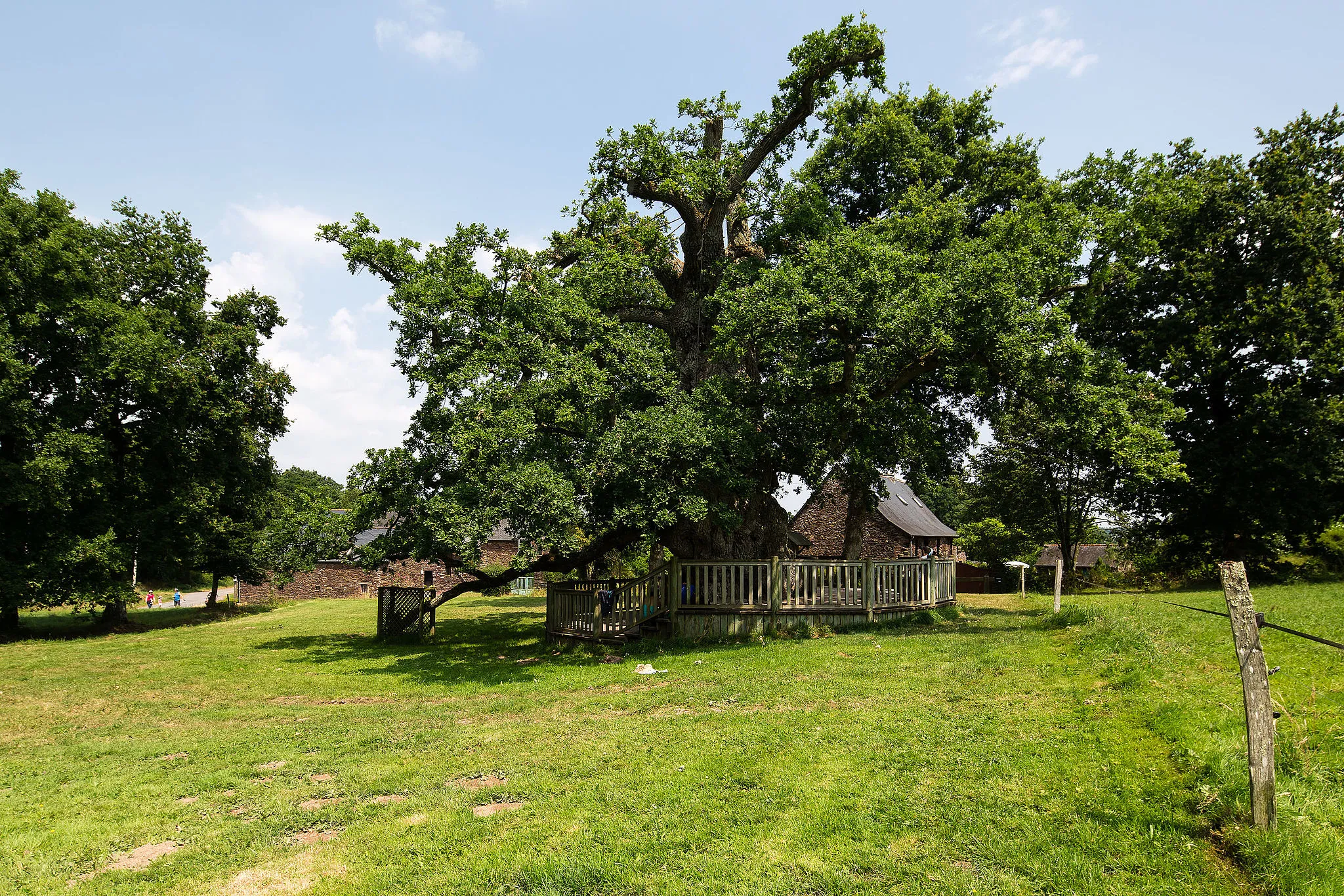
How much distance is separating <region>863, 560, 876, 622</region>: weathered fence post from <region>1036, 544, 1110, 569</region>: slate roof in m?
26.4

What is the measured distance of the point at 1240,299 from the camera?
23.3 m

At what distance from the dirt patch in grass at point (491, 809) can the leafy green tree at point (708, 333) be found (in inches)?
274

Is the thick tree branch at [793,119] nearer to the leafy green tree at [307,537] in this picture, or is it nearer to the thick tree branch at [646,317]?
the thick tree branch at [646,317]

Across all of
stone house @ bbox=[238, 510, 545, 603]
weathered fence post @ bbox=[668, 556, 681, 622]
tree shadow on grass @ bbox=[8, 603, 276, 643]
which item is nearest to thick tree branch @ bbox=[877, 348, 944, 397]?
weathered fence post @ bbox=[668, 556, 681, 622]

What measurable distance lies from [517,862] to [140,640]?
21507 mm

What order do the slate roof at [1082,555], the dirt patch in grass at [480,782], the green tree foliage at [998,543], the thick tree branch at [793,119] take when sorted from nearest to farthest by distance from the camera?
the dirt patch in grass at [480,782], the thick tree branch at [793,119], the green tree foliage at [998,543], the slate roof at [1082,555]

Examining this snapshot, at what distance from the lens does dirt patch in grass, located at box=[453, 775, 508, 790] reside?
621 cm

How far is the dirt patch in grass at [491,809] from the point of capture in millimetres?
5539

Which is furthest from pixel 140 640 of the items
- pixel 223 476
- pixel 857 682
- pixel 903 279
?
pixel 903 279

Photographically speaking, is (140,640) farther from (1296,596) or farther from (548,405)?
(1296,596)

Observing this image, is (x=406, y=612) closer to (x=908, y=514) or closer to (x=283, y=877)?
(x=283, y=877)

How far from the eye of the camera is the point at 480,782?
6355mm

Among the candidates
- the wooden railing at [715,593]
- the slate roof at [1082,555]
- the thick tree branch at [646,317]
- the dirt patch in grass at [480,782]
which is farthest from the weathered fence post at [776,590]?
the slate roof at [1082,555]

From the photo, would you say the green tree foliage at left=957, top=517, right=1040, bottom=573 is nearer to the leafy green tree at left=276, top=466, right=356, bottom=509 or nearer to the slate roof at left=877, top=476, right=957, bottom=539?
the slate roof at left=877, top=476, right=957, bottom=539
